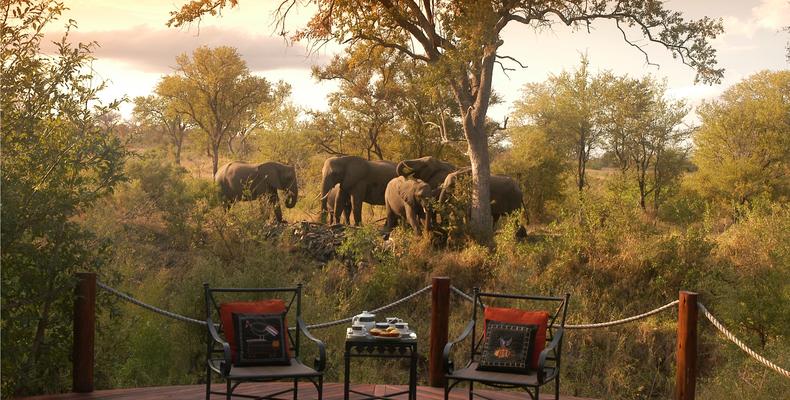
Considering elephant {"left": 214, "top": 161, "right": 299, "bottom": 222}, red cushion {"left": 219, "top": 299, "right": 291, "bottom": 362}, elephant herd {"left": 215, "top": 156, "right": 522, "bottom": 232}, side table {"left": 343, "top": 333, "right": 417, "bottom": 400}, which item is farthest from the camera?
elephant {"left": 214, "top": 161, "right": 299, "bottom": 222}

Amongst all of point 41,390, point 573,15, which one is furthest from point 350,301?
point 573,15

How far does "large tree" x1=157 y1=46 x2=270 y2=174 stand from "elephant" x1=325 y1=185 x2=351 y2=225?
16123mm

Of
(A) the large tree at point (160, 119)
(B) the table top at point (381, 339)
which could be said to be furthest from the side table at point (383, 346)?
(A) the large tree at point (160, 119)

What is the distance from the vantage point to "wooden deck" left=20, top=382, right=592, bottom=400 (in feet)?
21.9

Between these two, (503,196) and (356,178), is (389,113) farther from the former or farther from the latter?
(503,196)

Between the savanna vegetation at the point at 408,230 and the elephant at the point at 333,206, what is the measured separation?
1.01 meters

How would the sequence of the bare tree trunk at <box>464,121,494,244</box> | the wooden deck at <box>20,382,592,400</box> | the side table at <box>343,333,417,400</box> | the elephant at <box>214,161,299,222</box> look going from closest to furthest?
1. the side table at <box>343,333,417,400</box>
2. the wooden deck at <box>20,382,592,400</box>
3. the bare tree trunk at <box>464,121,494,244</box>
4. the elephant at <box>214,161,299,222</box>

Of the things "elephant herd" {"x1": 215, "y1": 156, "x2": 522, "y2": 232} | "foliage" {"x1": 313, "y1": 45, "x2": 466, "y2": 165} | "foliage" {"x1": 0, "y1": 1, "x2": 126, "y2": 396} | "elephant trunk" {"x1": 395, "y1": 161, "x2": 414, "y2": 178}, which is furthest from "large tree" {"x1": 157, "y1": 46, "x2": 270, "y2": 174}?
"foliage" {"x1": 0, "y1": 1, "x2": 126, "y2": 396}

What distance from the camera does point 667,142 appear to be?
31391mm

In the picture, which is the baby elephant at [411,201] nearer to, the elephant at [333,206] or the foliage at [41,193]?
the elephant at [333,206]

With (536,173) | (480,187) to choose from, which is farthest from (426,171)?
(536,173)

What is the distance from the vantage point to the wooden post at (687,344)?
248 inches

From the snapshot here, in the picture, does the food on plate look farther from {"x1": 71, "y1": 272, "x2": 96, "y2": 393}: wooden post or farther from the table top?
{"x1": 71, "y1": 272, "x2": 96, "y2": 393}: wooden post

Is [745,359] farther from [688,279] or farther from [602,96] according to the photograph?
[602,96]
